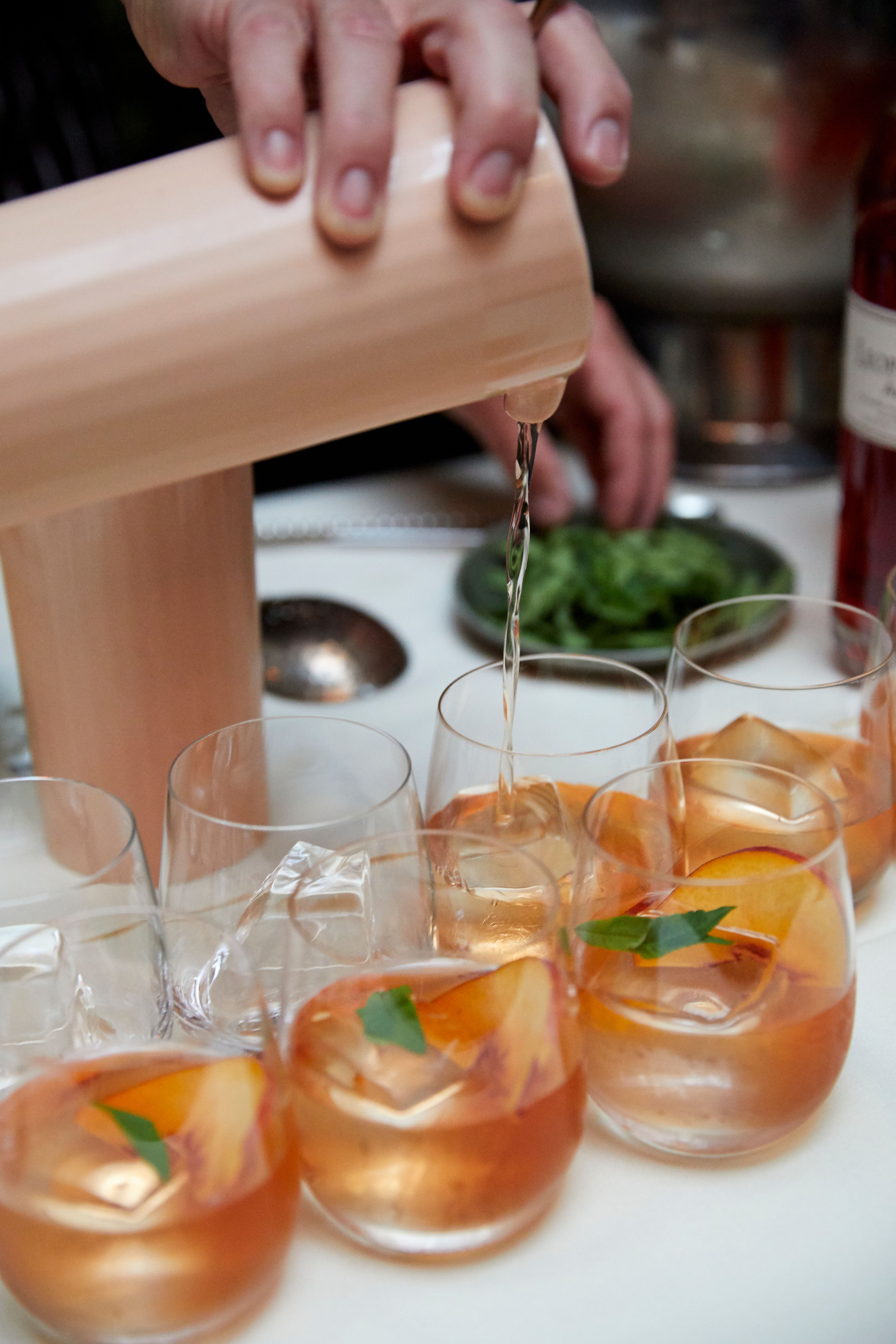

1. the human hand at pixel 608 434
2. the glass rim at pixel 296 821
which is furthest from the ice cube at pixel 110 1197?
the human hand at pixel 608 434

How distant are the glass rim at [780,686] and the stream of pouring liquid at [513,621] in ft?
0.32

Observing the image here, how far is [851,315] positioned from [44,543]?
1.75 feet

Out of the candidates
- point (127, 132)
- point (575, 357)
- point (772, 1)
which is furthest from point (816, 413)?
point (127, 132)

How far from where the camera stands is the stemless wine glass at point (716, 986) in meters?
0.47

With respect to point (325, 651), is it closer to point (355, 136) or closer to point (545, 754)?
point (545, 754)

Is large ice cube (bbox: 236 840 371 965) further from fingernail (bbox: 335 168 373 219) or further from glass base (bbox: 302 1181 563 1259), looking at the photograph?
fingernail (bbox: 335 168 373 219)

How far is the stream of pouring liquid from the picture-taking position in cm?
56

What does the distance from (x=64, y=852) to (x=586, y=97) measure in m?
0.36

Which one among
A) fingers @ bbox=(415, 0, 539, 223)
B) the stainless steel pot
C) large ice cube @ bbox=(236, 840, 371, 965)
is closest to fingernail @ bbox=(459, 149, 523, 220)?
fingers @ bbox=(415, 0, 539, 223)

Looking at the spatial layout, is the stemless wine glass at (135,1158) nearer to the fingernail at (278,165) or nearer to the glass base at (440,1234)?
the glass base at (440,1234)

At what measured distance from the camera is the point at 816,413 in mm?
1250

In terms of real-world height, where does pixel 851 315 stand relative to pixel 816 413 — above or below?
above

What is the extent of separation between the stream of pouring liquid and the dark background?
0.78 metres

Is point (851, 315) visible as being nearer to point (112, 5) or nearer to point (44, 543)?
point (44, 543)
